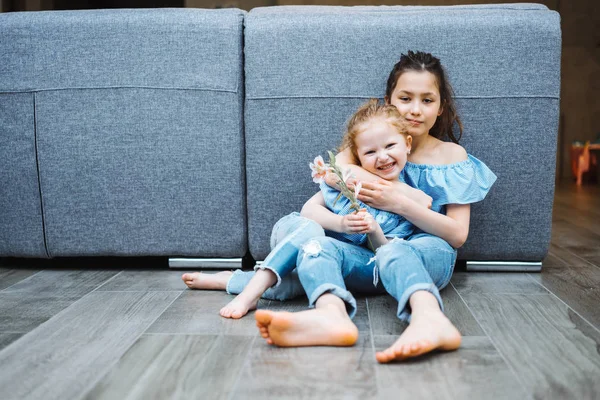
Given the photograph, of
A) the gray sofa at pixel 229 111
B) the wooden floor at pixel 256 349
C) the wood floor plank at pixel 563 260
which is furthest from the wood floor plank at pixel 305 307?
the wood floor plank at pixel 563 260

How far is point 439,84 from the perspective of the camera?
1.54 meters

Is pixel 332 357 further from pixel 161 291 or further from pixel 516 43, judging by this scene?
pixel 516 43

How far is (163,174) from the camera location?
5.60 feet

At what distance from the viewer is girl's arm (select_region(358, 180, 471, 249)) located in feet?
4.55

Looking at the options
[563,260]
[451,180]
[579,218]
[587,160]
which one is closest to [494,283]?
[451,180]

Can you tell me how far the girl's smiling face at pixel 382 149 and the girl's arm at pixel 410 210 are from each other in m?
0.04

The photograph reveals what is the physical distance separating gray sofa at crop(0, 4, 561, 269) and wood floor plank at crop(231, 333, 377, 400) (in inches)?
27.6

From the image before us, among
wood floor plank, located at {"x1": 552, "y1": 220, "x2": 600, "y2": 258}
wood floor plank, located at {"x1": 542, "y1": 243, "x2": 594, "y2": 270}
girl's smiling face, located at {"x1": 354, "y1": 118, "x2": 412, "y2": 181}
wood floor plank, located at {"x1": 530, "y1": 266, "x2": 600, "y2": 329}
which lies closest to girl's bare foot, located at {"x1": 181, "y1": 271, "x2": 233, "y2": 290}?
girl's smiling face, located at {"x1": 354, "y1": 118, "x2": 412, "y2": 181}

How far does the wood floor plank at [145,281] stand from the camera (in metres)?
1.55

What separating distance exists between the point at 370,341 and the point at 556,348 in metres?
0.34

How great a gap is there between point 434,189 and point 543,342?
516 millimetres

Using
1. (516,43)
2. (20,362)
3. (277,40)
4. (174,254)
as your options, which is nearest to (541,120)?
(516,43)

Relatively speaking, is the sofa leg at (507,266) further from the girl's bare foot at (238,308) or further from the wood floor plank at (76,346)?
the wood floor plank at (76,346)

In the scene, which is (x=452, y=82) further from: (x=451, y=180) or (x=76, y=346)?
(x=76, y=346)
